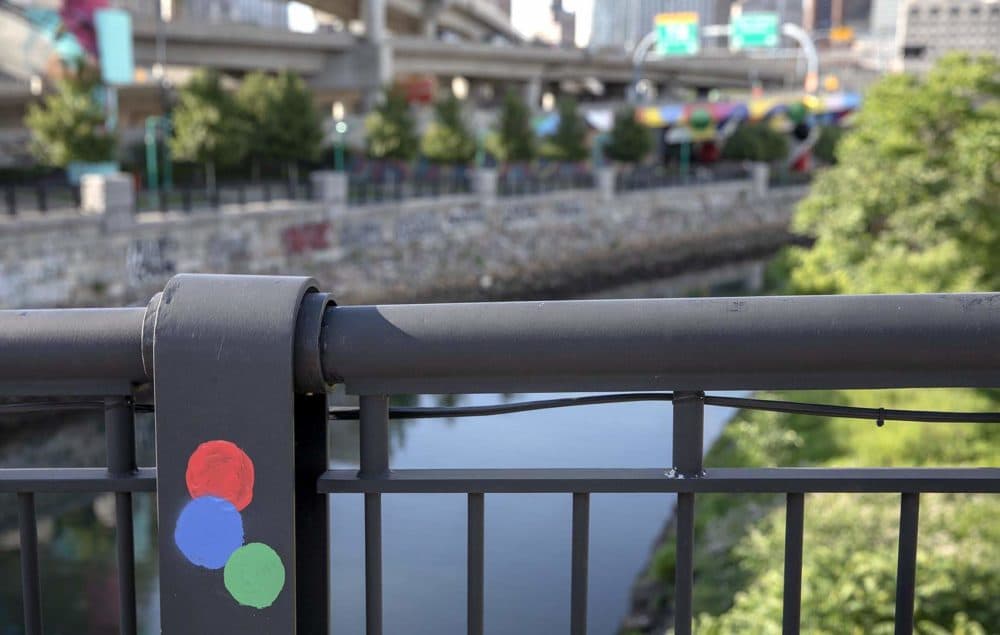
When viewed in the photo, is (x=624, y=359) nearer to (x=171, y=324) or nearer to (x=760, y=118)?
(x=171, y=324)

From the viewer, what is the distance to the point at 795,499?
1.88m

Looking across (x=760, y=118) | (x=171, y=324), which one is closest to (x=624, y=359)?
(x=171, y=324)

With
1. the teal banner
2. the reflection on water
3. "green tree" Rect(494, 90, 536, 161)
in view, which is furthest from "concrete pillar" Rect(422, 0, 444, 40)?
the reflection on water

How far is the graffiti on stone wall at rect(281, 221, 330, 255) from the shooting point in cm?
3181

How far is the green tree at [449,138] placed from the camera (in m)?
42.9

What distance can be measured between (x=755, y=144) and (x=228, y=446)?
6092 centimetres

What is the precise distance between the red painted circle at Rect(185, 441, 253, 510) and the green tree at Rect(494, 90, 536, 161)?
44.9 m

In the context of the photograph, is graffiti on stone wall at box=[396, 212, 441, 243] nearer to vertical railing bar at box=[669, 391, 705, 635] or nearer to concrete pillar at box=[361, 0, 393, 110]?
concrete pillar at box=[361, 0, 393, 110]

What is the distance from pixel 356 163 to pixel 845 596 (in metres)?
37.3

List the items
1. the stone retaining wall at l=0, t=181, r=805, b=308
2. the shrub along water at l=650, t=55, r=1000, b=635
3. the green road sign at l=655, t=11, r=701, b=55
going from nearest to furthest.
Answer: the shrub along water at l=650, t=55, r=1000, b=635 < the stone retaining wall at l=0, t=181, r=805, b=308 < the green road sign at l=655, t=11, r=701, b=55

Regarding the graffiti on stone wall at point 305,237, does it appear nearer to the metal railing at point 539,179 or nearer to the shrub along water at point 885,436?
the metal railing at point 539,179

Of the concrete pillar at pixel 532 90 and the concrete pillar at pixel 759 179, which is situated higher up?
Answer: the concrete pillar at pixel 532 90

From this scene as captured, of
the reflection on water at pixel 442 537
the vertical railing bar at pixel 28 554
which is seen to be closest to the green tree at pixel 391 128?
the reflection on water at pixel 442 537

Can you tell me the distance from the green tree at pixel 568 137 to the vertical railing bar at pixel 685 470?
159 feet
